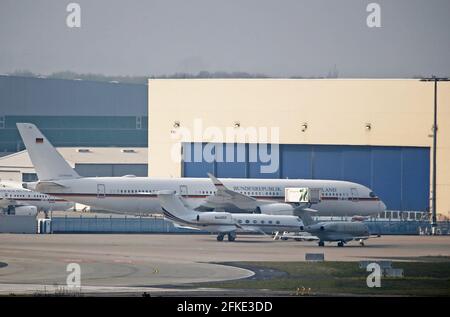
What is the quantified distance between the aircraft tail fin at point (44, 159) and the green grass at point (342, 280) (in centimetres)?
3269

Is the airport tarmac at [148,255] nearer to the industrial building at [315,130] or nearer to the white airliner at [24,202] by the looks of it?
the industrial building at [315,130]

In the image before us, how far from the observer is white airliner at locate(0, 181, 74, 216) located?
4040 inches

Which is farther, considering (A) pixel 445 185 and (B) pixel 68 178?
(A) pixel 445 185

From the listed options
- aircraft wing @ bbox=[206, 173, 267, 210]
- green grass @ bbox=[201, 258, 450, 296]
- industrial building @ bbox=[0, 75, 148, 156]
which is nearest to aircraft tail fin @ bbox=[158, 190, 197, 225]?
aircraft wing @ bbox=[206, 173, 267, 210]

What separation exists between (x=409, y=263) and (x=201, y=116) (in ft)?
170

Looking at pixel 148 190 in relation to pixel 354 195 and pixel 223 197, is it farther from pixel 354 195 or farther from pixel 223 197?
pixel 354 195

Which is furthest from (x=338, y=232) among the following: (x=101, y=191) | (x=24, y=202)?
(x=24, y=202)

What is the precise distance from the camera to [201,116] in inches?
4218

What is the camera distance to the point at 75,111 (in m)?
166

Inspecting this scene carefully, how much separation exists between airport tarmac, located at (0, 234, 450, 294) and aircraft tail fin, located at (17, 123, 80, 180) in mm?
7385

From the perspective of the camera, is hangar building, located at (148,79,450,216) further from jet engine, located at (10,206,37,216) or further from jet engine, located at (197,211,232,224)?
jet engine, located at (197,211,232,224)

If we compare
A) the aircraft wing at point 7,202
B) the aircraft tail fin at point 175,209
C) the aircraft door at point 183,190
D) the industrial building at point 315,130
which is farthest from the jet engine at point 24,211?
the aircraft tail fin at point 175,209
